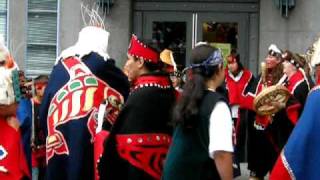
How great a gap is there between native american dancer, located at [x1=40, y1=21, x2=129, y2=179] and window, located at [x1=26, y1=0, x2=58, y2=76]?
6.92m

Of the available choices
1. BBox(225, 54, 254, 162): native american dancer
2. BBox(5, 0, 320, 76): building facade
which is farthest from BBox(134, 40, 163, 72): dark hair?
BBox(5, 0, 320, 76): building facade

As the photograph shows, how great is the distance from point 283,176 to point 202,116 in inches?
24.8

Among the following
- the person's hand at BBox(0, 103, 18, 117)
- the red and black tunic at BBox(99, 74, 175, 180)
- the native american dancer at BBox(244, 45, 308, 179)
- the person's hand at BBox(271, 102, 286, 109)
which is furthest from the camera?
the native american dancer at BBox(244, 45, 308, 179)

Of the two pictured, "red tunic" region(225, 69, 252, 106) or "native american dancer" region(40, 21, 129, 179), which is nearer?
"native american dancer" region(40, 21, 129, 179)

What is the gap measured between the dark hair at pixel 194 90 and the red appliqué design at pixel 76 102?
5.86 feet

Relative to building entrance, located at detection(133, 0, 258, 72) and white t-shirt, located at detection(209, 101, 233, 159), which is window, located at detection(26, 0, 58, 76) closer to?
building entrance, located at detection(133, 0, 258, 72)

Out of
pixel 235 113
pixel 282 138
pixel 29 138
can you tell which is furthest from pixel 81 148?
pixel 235 113

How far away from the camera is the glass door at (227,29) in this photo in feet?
43.9

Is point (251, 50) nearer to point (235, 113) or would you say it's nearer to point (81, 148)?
point (235, 113)

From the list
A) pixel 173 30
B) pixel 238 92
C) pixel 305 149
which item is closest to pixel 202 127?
pixel 305 149

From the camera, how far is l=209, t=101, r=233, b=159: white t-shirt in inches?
182

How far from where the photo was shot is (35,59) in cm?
1377

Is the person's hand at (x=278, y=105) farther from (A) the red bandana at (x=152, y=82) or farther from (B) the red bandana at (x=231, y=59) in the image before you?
(B) the red bandana at (x=231, y=59)

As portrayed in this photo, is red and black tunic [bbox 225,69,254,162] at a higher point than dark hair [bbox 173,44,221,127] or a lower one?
lower
